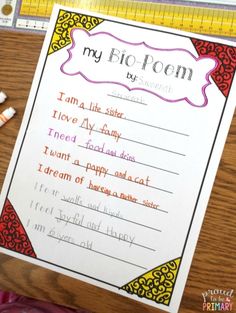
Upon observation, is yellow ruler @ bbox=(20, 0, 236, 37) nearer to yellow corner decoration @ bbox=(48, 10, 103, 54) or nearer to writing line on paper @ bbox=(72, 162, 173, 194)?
yellow corner decoration @ bbox=(48, 10, 103, 54)

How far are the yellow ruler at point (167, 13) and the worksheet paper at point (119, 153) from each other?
22mm

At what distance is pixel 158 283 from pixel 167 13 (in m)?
0.42

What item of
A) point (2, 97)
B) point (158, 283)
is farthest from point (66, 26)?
point (158, 283)

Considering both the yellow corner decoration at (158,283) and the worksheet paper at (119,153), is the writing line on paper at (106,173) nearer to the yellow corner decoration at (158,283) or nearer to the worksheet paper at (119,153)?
the worksheet paper at (119,153)

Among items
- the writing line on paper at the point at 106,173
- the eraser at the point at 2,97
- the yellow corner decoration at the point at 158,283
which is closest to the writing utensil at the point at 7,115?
the eraser at the point at 2,97

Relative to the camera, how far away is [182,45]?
579mm

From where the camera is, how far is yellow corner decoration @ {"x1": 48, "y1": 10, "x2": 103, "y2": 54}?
61cm

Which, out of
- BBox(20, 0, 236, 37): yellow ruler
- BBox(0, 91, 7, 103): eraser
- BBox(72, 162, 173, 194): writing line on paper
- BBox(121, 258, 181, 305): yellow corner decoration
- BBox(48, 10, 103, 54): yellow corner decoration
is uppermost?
BBox(20, 0, 236, 37): yellow ruler

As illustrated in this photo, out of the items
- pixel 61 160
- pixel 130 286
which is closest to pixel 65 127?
pixel 61 160

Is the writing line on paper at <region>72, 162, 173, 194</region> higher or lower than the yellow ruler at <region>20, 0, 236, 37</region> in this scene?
lower

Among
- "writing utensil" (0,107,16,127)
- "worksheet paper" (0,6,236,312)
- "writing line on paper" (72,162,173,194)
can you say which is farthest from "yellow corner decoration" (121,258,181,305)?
"writing utensil" (0,107,16,127)

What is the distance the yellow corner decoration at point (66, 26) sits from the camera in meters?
0.61

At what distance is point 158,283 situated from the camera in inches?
22.0

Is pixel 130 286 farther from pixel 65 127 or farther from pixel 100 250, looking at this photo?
pixel 65 127
